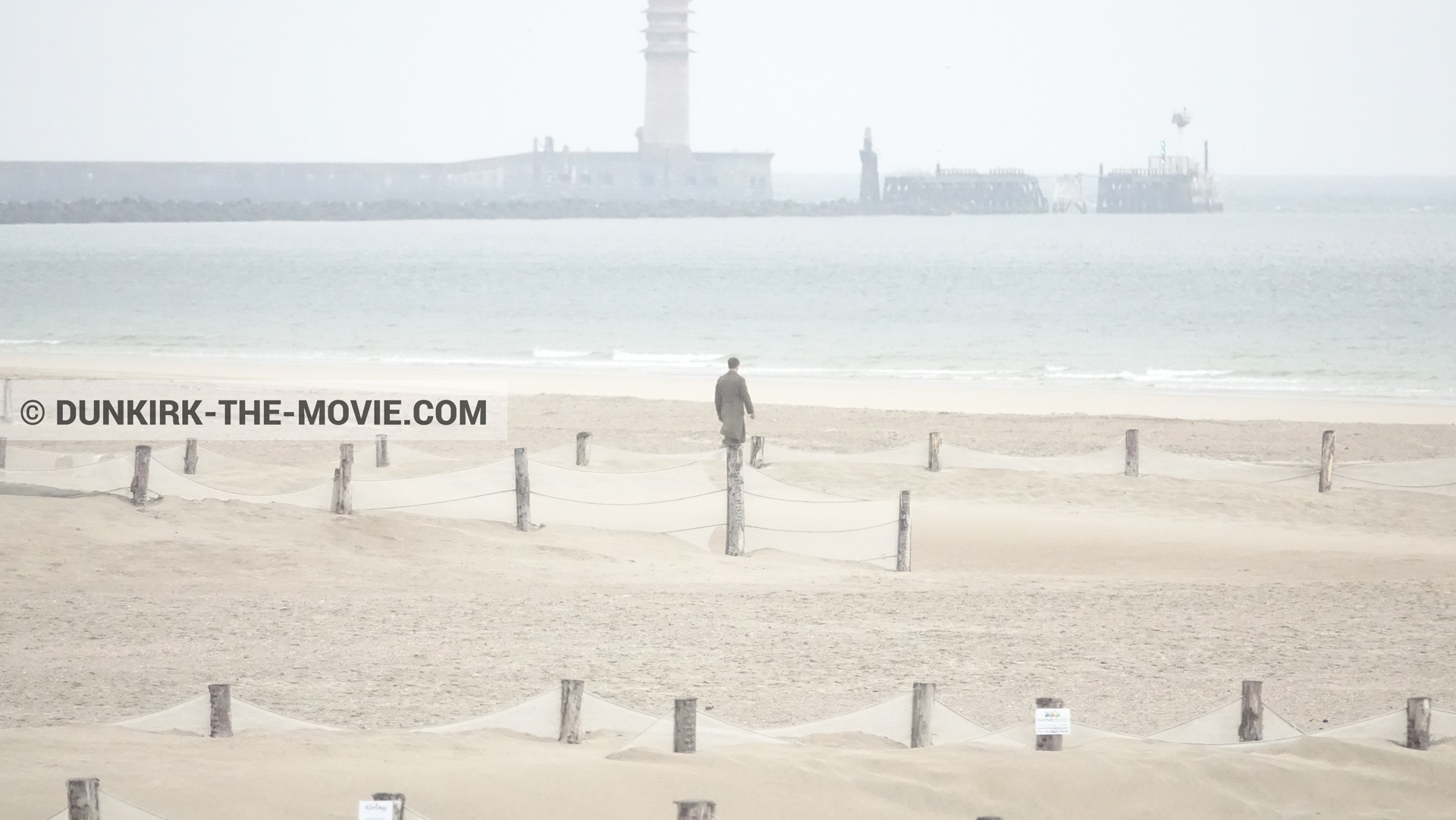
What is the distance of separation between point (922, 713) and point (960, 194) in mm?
152624

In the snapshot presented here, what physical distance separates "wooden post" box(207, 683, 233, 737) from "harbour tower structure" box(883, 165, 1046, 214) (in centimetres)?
15076

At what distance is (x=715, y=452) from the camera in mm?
18172

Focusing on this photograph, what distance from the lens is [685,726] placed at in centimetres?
697

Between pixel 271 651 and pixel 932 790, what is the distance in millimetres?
4677

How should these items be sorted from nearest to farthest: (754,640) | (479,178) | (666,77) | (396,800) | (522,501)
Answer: (396,800) → (754,640) → (522,501) → (666,77) → (479,178)

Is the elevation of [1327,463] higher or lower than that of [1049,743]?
higher

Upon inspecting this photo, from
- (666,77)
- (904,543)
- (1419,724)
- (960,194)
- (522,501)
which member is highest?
(666,77)

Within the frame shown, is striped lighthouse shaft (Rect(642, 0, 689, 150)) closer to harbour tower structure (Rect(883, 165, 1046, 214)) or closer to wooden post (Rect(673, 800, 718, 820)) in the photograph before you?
harbour tower structure (Rect(883, 165, 1046, 214))

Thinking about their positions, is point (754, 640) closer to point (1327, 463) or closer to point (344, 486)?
point (344, 486)

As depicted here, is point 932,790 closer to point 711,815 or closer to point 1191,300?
point 711,815

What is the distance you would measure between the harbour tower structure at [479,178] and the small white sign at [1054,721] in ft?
410

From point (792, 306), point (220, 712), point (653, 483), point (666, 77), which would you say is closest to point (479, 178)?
point (666, 77)

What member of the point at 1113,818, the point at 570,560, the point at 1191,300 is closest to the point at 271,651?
the point at 570,560

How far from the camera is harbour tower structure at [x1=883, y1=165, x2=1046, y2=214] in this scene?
511 ft
